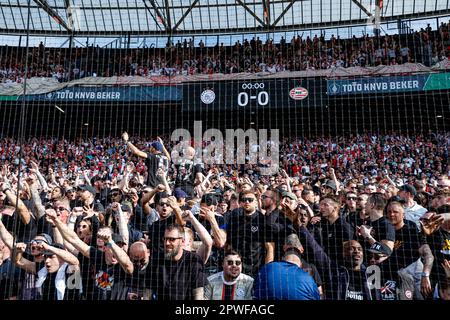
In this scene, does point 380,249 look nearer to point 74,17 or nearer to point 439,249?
point 439,249

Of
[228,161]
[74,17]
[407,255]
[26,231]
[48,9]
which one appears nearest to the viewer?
[407,255]

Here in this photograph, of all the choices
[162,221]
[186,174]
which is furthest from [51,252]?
[186,174]

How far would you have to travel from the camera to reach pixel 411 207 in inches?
243

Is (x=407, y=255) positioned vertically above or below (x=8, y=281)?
above

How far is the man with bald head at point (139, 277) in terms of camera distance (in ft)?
16.1

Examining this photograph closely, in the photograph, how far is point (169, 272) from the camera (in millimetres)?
4969

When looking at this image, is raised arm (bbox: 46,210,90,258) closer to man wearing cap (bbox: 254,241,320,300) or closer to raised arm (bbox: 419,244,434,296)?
man wearing cap (bbox: 254,241,320,300)

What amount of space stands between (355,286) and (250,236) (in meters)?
1.37

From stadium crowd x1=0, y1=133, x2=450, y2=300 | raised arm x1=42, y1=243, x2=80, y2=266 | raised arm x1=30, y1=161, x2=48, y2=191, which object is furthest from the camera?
raised arm x1=30, y1=161, x2=48, y2=191

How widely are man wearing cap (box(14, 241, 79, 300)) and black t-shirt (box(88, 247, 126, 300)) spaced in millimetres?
248

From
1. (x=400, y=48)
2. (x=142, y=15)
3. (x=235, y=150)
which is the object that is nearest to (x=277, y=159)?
(x=235, y=150)

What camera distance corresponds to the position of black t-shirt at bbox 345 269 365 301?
16.1 ft

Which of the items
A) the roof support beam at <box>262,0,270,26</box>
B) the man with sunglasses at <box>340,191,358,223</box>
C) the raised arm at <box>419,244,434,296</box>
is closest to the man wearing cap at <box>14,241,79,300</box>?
the man with sunglasses at <box>340,191,358,223</box>

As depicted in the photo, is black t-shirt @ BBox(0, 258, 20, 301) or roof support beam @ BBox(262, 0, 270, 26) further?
roof support beam @ BBox(262, 0, 270, 26)
